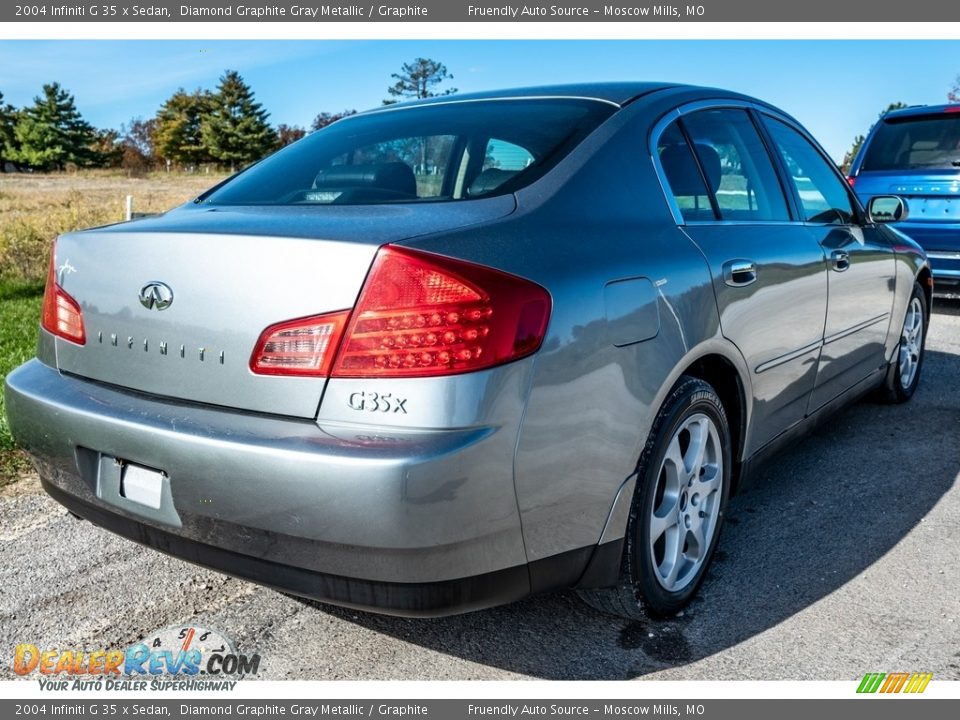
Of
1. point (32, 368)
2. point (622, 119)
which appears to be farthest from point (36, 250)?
point (622, 119)

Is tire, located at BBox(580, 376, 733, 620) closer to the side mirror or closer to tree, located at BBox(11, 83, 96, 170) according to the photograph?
the side mirror

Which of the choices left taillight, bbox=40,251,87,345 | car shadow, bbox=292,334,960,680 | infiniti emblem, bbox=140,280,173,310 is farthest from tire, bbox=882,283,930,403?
left taillight, bbox=40,251,87,345

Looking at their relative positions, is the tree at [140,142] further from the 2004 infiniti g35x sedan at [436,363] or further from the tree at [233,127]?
the 2004 infiniti g35x sedan at [436,363]

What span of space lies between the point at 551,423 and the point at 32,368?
159 centimetres

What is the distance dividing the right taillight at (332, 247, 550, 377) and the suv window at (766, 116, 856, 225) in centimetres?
213

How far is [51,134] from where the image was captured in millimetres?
90625

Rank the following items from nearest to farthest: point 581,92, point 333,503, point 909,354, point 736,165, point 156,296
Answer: point 333,503
point 156,296
point 581,92
point 736,165
point 909,354

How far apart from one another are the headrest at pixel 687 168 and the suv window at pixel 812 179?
0.69 metres

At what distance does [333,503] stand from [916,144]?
7.92 m

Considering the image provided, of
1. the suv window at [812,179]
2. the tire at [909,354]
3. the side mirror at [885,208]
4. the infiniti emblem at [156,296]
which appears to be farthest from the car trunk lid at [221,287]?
the tire at [909,354]

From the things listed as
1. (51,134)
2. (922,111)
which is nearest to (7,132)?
(51,134)

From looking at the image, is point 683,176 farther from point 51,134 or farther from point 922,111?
point 51,134

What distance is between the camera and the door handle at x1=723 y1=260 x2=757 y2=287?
106 inches
